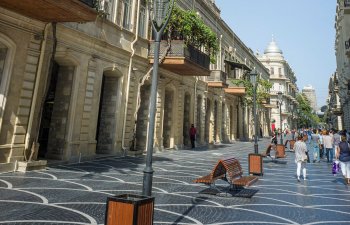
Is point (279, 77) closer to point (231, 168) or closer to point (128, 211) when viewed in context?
point (231, 168)

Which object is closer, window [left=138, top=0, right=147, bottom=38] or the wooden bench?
the wooden bench

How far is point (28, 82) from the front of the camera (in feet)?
33.9

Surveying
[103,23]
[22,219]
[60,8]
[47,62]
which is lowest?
[22,219]

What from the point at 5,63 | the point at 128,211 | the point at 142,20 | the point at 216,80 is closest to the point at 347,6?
the point at 216,80

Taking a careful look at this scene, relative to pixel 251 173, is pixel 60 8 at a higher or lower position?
higher

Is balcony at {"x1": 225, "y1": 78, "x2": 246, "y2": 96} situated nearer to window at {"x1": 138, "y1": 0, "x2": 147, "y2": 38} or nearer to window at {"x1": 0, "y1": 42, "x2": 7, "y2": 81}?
window at {"x1": 138, "y1": 0, "x2": 147, "y2": 38}

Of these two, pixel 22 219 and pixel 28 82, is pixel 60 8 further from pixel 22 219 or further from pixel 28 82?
pixel 22 219

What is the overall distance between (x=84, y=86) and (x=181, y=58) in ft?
20.4

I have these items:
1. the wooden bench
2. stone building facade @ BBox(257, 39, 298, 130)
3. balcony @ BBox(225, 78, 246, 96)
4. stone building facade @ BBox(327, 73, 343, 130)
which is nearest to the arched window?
the wooden bench

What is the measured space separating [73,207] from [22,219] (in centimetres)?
109

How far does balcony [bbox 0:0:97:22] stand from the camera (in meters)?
9.05

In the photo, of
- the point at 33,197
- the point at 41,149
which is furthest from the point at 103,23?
the point at 33,197

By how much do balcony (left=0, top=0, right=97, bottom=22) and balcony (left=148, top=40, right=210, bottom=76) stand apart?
23.0 ft

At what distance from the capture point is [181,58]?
1673cm
